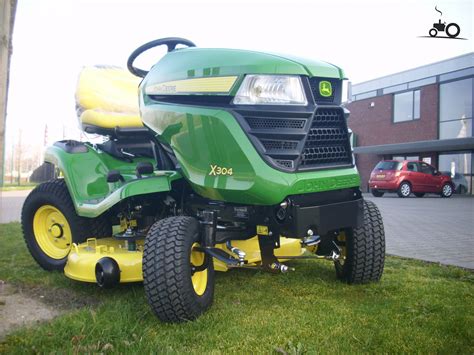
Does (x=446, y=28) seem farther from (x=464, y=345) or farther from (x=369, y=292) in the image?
(x=464, y=345)

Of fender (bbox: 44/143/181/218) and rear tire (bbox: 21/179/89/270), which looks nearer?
fender (bbox: 44/143/181/218)

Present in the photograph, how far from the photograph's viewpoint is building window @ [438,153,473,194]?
21984 millimetres

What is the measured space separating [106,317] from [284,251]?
5.13 feet

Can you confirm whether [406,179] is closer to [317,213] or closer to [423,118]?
[423,118]

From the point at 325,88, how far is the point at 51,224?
2844 millimetres

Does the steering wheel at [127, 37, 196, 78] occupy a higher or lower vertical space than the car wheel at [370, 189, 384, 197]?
higher

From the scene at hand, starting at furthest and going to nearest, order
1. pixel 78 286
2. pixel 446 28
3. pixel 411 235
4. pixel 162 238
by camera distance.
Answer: pixel 411 235 → pixel 446 28 → pixel 78 286 → pixel 162 238

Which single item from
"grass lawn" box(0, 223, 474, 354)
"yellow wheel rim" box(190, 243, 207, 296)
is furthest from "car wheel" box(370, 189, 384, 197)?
"yellow wheel rim" box(190, 243, 207, 296)

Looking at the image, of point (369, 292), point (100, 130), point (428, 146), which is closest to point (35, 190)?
point (100, 130)

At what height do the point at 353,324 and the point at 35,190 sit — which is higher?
the point at 35,190

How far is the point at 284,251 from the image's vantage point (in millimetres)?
3811

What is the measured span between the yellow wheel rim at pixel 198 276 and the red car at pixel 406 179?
55.7 feet

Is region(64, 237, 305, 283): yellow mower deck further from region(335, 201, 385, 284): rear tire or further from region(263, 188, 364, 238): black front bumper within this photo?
region(263, 188, 364, 238): black front bumper

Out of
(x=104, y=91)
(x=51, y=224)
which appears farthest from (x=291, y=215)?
(x=51, y=224)
